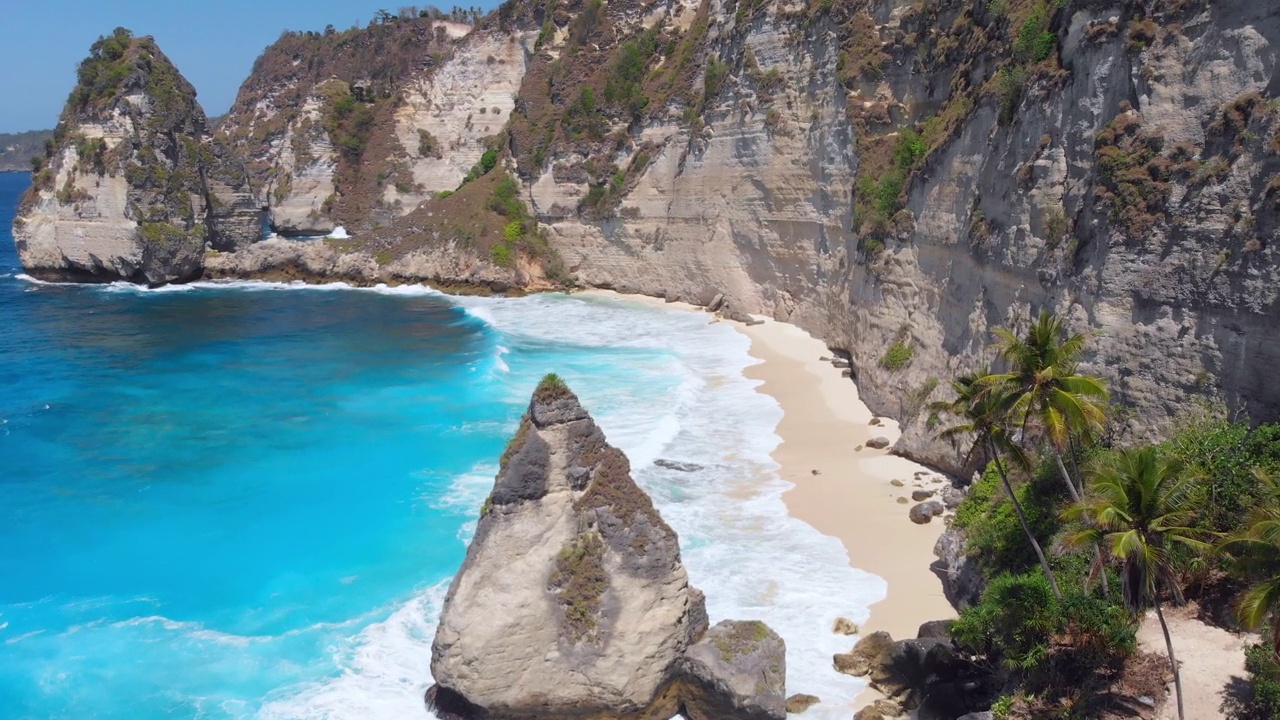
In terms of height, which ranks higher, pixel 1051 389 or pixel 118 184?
pixel 118 184

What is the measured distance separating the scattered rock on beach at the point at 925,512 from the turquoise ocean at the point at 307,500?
2.13 m

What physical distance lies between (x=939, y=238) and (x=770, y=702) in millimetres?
16766

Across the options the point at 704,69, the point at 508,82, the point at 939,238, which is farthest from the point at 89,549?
Answer: the point at 508,82

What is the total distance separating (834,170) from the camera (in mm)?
36250

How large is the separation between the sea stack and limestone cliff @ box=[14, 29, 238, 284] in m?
49.6

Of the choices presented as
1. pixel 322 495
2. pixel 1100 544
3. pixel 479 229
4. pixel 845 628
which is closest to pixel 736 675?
pixel 845 628

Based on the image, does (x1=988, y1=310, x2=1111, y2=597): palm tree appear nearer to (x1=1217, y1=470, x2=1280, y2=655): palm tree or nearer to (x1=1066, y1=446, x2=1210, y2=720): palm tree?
(x1=1066, y1=446, x2=1210, y2=720): palm tree

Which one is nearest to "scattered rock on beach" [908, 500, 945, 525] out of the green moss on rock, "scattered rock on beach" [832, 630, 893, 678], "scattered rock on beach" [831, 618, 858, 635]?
"scattered rock on beach" [831, 618, 858, 635]

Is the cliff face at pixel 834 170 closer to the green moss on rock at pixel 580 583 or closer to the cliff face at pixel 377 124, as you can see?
the cliff face at pixel 377 124

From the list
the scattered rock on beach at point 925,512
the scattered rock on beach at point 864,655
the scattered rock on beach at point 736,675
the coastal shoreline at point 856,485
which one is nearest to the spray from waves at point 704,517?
the scattered rock on beach at point 864,655

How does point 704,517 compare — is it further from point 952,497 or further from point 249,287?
point 249,287

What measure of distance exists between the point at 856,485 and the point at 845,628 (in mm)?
6600

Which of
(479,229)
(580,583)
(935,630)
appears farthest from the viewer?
(479,229)

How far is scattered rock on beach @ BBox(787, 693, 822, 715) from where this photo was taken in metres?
13.2
